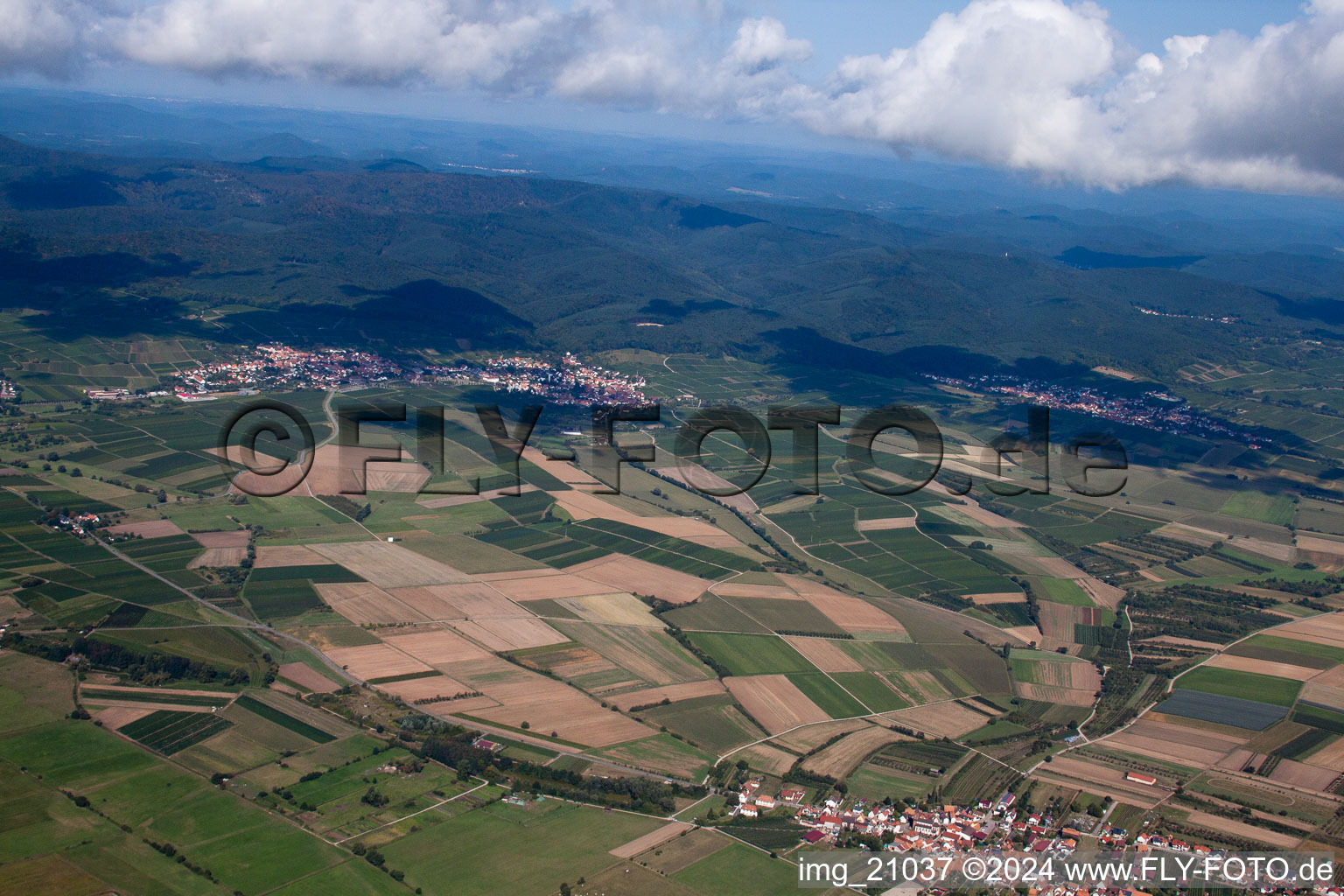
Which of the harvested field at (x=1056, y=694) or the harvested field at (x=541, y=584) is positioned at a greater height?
the harvested field at (x=541, y=584)

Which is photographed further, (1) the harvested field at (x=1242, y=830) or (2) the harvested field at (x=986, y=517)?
(2) the harvested field at (x=986, y=517)

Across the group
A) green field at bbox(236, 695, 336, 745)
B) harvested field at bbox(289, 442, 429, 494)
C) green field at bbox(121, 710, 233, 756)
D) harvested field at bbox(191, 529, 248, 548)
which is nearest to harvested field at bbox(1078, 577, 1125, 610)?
green field at bbox(236, 695, 336, 745)

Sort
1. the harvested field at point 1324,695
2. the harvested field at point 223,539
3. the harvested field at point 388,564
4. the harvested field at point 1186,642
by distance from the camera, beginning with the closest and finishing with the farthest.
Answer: the harvested field at point 1324,695
the harvested field at point 1186,642
the harvested field at point 388,564
the harvested field at point 223,539

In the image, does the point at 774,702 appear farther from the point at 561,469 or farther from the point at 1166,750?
the point at 561,469

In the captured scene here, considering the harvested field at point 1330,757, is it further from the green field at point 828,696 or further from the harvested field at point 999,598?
the harvested field at point 999,598

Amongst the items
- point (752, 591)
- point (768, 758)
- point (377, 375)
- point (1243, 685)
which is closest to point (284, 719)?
point (768, 758)

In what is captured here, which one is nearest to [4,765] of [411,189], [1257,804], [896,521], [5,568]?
[5,568]

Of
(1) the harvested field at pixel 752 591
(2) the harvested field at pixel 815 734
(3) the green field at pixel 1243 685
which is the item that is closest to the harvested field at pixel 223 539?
(1) the harvested field at pixel 752 591

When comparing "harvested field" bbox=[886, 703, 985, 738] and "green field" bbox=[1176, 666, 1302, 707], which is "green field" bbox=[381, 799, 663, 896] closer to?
"harvested field" bbox=[886, 703, 985, 738]
